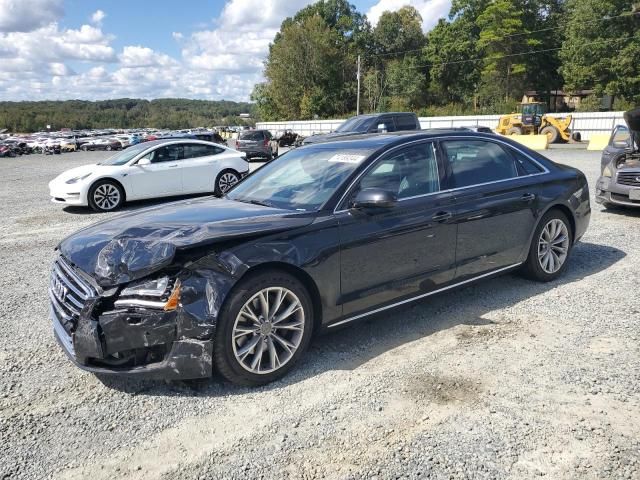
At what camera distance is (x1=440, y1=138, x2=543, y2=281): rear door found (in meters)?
4.41

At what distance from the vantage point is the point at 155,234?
3.37m

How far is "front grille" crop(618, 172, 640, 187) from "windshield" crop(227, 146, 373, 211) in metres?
6.20

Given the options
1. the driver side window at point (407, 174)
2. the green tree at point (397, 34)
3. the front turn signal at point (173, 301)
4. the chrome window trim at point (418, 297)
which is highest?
the green tree at point (397, 34)

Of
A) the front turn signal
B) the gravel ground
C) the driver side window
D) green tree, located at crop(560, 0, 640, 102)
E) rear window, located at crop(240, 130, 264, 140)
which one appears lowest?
the gravel ground

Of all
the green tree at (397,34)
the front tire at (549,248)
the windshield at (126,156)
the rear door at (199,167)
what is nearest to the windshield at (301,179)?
the front tire at (549,248)

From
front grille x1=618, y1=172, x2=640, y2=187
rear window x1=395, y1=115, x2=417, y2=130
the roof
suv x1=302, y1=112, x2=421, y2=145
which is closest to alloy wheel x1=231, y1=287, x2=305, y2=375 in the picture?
the roof

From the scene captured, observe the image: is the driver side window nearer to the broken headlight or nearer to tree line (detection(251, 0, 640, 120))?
the broken headlight

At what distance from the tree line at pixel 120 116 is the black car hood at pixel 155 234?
357ft

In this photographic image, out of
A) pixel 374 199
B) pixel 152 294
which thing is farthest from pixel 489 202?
pixel 152 294

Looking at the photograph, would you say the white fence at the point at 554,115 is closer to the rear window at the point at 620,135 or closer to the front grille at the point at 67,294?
the rear window at the point at 620,135

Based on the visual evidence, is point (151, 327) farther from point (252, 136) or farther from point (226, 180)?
point (252, 136)

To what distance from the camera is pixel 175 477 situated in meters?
2.54

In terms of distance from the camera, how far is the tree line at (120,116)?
Answer: 12888 centimetres

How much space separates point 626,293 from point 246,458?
402cm
